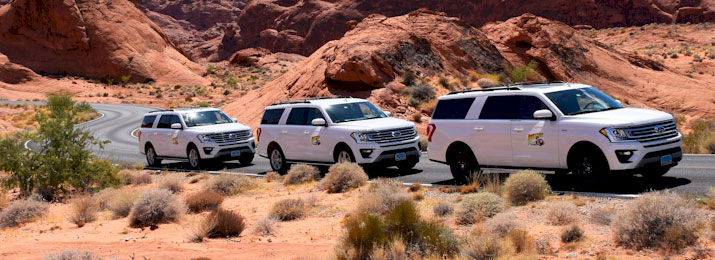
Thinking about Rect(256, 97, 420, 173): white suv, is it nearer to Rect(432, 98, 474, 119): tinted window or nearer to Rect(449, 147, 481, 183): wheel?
Rect(432, 98, 474, 119): tinted window

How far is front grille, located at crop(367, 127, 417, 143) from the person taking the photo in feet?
50.3

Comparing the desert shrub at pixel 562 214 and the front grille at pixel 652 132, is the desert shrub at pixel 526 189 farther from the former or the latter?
the front grille at pixel 652 132

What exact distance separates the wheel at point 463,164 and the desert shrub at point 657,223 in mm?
5199

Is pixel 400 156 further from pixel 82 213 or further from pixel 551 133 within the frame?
pixel 82 213

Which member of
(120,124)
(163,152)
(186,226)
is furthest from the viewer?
(120,124)

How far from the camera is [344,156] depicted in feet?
51.8

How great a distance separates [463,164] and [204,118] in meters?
10.5

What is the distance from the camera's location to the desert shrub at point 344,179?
45.7ft

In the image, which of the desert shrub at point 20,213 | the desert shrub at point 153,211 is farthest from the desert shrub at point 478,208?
the desert shrub at point 20,213

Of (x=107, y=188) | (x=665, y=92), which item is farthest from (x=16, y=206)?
(x=665, y=92)

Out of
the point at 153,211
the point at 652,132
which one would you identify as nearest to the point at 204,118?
the point at 153,211

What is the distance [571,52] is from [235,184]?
34.0 m

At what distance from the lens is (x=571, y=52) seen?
44.1 metres

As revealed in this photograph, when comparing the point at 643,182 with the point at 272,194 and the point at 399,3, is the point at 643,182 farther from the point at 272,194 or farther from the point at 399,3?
the point at 399,3
